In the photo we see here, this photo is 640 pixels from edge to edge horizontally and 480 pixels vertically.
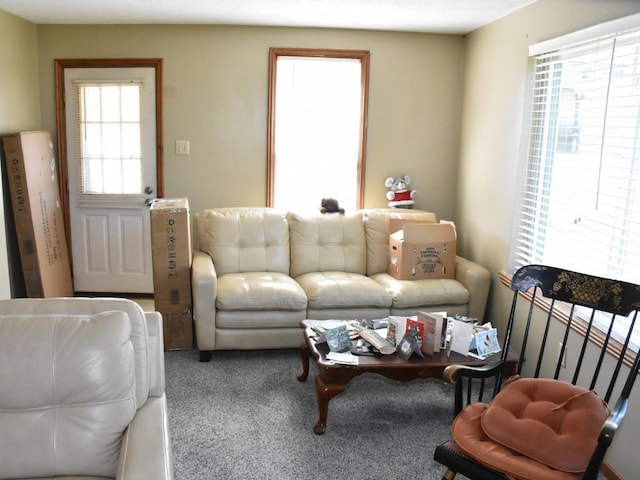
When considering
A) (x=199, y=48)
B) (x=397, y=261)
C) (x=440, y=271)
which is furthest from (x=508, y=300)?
(x=199, y=48)

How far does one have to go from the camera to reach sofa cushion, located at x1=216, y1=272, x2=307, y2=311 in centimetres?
376

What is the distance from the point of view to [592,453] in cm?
195

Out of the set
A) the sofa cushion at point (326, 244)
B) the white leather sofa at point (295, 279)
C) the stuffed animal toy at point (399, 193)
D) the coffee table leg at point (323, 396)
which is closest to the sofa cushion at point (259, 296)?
the white leather sofa at point (295, 279)

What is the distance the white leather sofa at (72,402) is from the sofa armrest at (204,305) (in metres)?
1.78

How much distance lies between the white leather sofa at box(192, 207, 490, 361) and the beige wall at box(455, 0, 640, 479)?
11.7 inches

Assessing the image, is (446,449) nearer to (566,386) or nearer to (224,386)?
(566,386)

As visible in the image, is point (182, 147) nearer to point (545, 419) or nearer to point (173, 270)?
point (173, 270)

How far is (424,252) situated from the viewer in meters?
4.15

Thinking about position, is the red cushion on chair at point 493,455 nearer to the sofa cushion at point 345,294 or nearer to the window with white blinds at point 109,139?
the sofa cushion at point 345,294

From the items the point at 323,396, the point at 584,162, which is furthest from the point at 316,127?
the point at 323,396

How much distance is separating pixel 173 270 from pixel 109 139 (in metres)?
1.54

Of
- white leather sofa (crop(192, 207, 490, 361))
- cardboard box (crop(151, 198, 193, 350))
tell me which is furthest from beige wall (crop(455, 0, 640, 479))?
cardboard box (crop(151, 198, 193, 350))

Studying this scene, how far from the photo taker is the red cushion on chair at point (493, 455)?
1.94 meters

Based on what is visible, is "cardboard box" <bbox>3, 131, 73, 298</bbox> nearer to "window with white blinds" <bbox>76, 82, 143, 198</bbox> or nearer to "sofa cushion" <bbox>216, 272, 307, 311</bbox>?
"window with white blinds" <bbox>76, 82, 143, 198</bbox>
